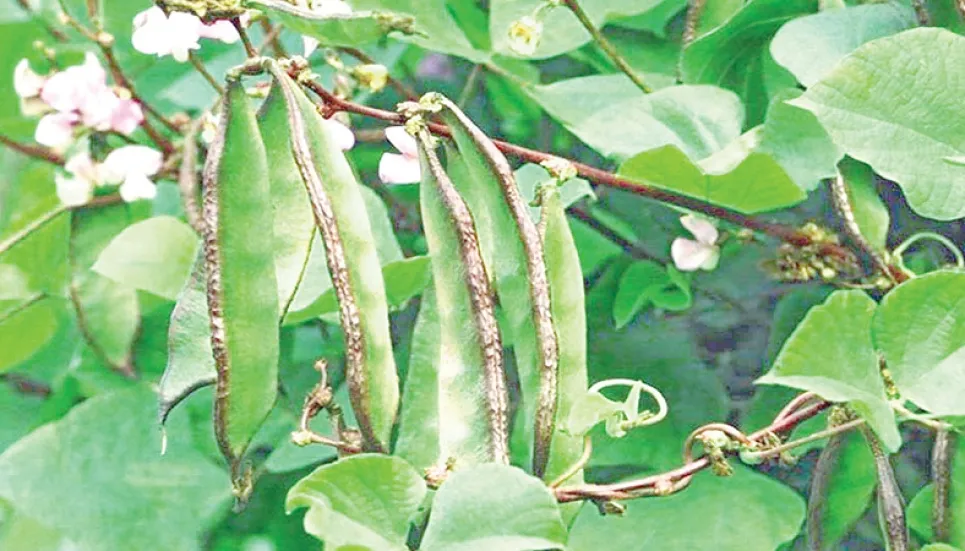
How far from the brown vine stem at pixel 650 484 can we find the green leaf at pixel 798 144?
0.14 meters

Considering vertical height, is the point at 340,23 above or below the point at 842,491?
above

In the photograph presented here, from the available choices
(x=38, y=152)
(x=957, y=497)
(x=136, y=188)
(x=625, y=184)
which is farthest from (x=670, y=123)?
(x=38, y=152)

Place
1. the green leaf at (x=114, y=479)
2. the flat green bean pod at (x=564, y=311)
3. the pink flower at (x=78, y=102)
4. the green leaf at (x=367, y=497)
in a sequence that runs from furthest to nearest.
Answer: the pink flower at (x=78, y=102) < the green leaf at (x=114, y=479) < the flat green bean pod at (x=564, y=311) < the green leaf at (x=367, y=497)

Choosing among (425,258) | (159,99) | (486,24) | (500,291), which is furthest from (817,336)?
(159,99)

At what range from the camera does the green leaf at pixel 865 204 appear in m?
0.83

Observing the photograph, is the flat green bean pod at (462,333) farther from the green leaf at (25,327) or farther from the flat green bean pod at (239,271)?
the green leaf at (25,327)

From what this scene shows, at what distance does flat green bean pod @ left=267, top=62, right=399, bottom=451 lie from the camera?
2.12 ft

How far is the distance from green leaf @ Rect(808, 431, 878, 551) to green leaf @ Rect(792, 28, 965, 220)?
0.46ft

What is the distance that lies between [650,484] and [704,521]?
0.42ft

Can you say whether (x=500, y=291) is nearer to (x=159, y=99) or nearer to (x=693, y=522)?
(x=693, y=522)

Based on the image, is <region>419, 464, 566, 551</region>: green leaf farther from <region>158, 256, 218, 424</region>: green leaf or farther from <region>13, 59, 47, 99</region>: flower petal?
<region>13, 59, 47, 99</region>: flower petal

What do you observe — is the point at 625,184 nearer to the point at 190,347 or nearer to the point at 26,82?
the point at 190,347

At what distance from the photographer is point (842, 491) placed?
80cm

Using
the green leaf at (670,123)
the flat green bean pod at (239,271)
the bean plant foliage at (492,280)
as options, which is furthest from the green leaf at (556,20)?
the flat green bean pod at (239,271)
